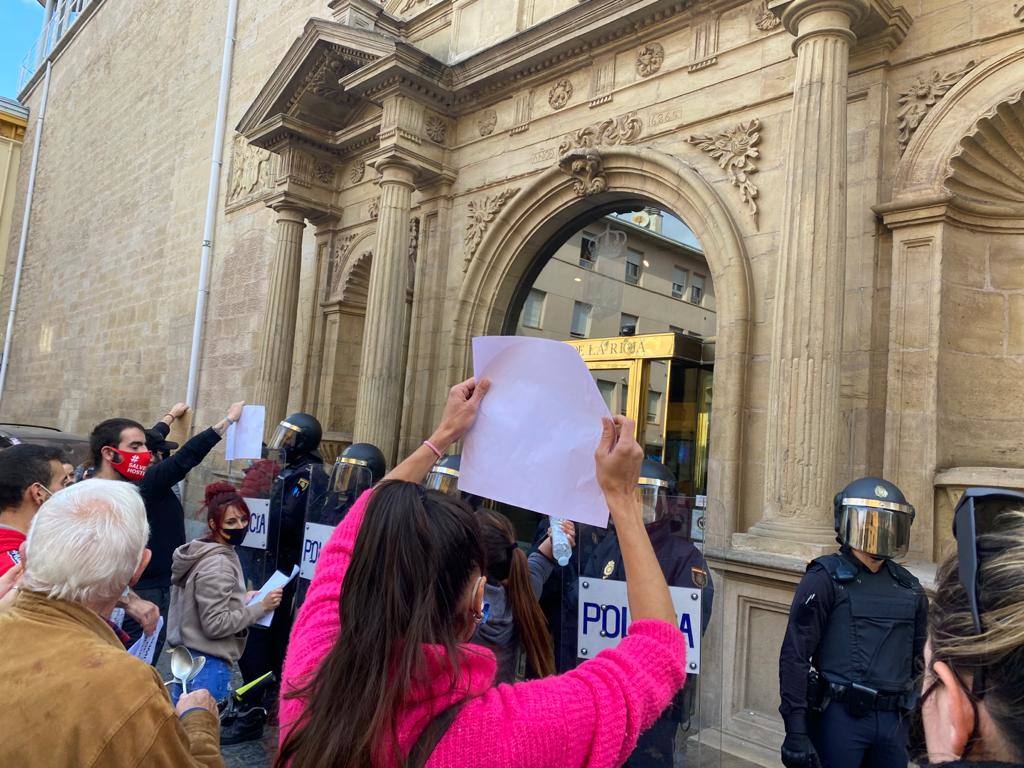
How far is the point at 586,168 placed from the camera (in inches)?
299

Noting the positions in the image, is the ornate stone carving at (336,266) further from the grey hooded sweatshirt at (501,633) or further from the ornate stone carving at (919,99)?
the grey hooded sweatshirt at (501,633)

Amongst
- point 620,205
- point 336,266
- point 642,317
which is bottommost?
point 642,317

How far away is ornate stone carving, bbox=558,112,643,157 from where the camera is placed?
7.37 metres

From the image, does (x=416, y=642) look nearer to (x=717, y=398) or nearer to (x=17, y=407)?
(x=717, y=398)

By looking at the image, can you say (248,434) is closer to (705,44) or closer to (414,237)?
(414,237)

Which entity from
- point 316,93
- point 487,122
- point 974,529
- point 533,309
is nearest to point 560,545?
point 974,529

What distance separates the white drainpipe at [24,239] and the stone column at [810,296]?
25.3 metres

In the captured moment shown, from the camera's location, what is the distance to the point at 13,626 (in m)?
1.54

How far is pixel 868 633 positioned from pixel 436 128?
24.8 feet

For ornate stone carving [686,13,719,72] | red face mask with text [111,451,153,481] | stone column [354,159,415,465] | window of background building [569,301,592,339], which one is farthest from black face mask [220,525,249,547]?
ornate stone carving [686,13,719,72]

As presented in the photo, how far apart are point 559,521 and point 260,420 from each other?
261 cm

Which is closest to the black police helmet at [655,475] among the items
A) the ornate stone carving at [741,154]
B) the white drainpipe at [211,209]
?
the ornate stone carving at [741,154]

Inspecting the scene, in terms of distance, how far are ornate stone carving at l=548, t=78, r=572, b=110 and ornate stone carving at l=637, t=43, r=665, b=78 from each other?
91 cm

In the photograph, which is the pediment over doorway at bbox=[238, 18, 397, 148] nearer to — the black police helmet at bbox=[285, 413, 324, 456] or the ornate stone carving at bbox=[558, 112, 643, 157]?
the ornate stone carving at bbox=[558, 112, 643, 157]
